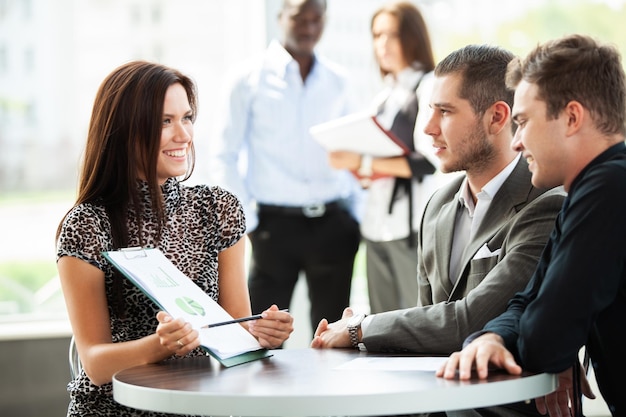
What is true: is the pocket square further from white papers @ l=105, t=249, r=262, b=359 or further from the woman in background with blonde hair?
the woman in background with blonde hair

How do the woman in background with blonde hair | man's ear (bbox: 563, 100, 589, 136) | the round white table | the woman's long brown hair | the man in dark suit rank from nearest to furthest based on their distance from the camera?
the round white table, the man in dark suit, man's ear (bbox: 563, 100, 589, 136), the woman's long brown hair, the woman in background with blonde hair

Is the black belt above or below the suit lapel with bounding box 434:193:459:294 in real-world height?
below

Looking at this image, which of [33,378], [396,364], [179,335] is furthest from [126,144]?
[33,378]

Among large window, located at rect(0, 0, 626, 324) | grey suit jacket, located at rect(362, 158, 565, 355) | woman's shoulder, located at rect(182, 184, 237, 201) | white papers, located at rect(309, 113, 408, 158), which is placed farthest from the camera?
large window, located at rect(0, 0, 626, 324)

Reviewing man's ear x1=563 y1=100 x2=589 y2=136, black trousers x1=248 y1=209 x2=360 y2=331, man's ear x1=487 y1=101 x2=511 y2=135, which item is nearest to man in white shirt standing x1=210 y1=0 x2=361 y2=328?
black trousers x1=248 y1=209 x2=360 y2=331

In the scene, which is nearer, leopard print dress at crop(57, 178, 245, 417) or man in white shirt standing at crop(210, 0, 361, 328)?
leopard print dress at crop(57, 178, 245, 417)

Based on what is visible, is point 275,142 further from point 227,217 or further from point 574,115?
point 574,115

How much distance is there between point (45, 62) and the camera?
15.3 feet

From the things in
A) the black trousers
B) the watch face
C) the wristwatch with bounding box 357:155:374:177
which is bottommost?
the black trousers

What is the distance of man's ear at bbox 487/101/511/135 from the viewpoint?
2.28m

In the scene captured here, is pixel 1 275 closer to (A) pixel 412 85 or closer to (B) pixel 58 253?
(A) pixel 412 85

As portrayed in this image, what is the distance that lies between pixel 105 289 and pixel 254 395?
785 millimetres

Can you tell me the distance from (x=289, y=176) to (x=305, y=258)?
0.37m

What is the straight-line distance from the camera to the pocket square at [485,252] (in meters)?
2.09
